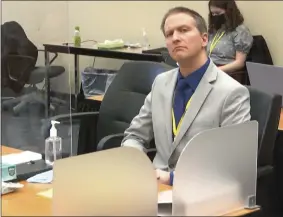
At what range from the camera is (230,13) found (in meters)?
4.77

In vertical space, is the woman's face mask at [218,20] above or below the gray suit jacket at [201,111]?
above

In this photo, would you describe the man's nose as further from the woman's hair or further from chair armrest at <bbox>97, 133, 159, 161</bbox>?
the woman's hair

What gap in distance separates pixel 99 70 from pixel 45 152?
11.1 feet

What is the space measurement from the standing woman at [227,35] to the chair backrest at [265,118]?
244 cm

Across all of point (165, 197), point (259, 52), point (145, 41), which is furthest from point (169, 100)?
point (145, 41)

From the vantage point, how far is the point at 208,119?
2.16 metres

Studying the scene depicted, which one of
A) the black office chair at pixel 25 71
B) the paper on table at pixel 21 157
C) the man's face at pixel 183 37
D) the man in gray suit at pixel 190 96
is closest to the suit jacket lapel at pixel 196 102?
the man in gray suit at pixel 190 96

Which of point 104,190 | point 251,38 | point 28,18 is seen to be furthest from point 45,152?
point 251,38

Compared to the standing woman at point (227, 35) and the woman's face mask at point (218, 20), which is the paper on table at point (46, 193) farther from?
the woman's face mask at point (218, 20)

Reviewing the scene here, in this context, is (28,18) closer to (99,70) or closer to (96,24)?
(99,70)

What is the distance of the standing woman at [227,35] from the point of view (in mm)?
4711

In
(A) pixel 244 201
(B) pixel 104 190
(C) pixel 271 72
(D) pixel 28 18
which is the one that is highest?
(D) pixel 28 18

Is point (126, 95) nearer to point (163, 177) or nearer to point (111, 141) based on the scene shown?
point (111, 141)

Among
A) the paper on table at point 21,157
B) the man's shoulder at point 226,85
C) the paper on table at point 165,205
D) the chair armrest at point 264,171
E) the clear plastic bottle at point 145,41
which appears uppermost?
the clear plastic bottle at point 145,41
